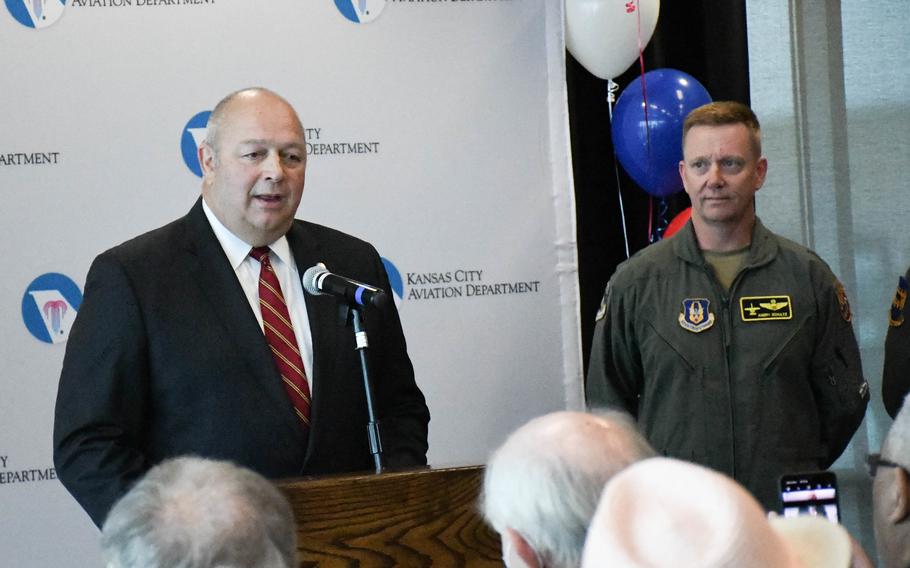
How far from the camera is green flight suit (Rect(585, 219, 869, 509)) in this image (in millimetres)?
3602

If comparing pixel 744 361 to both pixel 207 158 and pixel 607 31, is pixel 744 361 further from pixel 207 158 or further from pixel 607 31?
pixel 207 158

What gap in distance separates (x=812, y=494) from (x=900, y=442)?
33cm

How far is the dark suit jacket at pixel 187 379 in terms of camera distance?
2721 millimetres

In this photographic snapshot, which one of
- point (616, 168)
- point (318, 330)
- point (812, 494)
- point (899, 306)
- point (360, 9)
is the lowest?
point (812, 494)

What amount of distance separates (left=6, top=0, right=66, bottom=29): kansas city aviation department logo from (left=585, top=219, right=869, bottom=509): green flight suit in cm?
208

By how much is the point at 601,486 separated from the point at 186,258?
5.54 feet

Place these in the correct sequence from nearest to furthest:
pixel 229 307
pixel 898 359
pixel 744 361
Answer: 1. pixel 229 307
2. pixel 744 361
3. pixel 898 359

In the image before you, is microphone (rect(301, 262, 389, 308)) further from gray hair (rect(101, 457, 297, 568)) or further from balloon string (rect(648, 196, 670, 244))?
balloon string (rect(648, 196, 670, 244))

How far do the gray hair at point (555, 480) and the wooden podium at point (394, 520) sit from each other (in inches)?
25.7

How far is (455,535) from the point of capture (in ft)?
7.63

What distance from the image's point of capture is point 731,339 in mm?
3656

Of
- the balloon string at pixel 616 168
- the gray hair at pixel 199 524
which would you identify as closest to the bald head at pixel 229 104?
the gray hair at pixel 199 524

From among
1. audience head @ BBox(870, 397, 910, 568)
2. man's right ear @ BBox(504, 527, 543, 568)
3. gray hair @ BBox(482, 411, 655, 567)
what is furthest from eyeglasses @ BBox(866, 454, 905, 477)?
man's right ear @ BBox(504, 527, 543, 568)

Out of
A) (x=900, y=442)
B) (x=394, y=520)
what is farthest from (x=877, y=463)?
(x=394, y=520)
